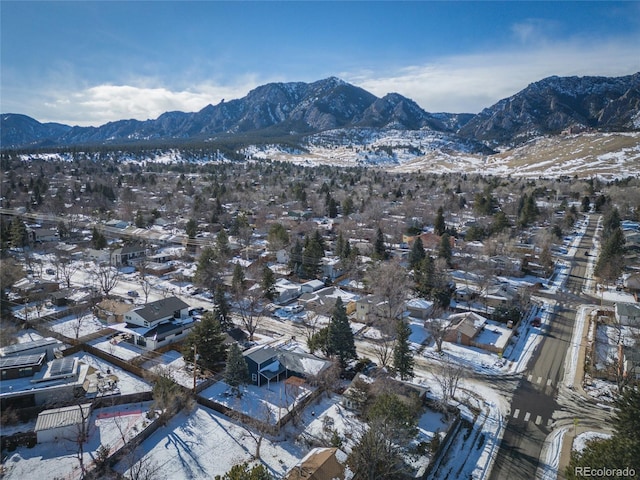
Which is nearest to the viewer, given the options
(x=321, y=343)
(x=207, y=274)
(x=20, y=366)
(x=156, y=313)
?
(x=20, y=366)

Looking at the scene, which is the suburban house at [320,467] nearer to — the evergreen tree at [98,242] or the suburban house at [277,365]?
the suburban house at [277,365]

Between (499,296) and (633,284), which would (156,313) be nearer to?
(499,296)

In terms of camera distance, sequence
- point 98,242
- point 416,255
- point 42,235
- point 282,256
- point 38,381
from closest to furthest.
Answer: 1. point 38,381
2. point 416,255
3. point 282,256
4. point 98,242
5. point 42,235

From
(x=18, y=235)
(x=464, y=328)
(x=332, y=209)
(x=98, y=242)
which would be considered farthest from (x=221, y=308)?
(x=332, y=209)

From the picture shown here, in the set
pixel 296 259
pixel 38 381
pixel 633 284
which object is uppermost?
pixel 38 381

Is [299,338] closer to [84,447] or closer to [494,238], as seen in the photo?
[84,447]

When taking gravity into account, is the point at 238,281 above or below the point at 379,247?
above

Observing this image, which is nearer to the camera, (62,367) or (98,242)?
(62,367)
